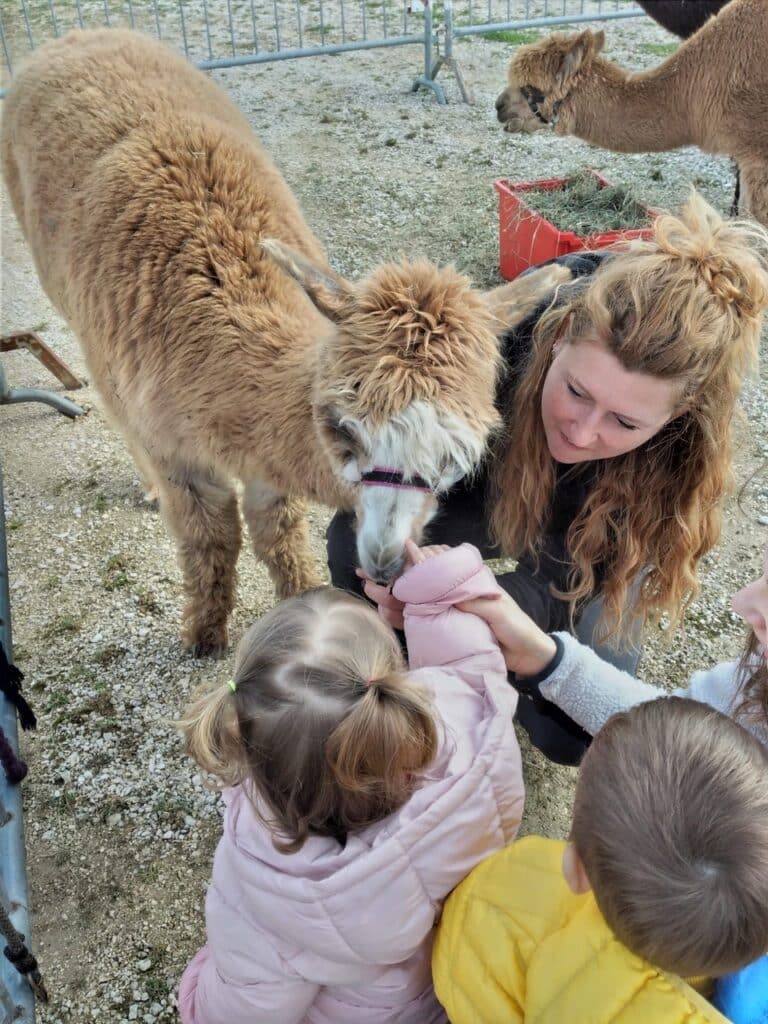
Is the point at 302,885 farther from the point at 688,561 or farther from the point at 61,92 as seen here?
the point at 61,92

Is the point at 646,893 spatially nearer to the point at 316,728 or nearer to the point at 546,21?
the point at 316,728

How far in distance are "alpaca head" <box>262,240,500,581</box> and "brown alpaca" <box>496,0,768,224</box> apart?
3663 mm

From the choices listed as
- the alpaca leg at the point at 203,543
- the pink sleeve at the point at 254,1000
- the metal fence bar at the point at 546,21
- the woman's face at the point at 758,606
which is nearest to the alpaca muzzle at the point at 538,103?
the metal fence bar at the point at 546,21

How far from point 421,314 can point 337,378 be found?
0.25m

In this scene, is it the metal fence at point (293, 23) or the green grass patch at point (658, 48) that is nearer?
the metal fence at point (293, 23)

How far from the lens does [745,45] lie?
458cm

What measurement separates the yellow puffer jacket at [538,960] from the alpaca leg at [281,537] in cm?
154

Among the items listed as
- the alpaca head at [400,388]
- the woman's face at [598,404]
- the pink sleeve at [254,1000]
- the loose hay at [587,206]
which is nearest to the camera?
the pink sleeve at [254,1000]

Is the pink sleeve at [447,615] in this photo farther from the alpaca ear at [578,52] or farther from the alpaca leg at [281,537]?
the alpaca ear at [578,52]

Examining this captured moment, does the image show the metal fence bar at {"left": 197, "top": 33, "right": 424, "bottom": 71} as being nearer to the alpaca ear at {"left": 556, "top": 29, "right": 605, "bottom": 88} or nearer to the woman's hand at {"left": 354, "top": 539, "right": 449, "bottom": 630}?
the alpaca ear at {"left": 556, "top": 29, "right": 605, "bottom": 88}

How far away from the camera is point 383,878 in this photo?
3.98ft

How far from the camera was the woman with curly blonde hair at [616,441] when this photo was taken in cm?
158

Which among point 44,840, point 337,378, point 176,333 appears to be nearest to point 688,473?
point 337,378

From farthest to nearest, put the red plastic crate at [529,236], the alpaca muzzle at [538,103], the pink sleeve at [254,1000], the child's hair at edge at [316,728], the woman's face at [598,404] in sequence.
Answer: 1. the alpaca muzzle at [538,103]
2. the red plastic crate at [529,236]
3. the woman's face at [598,404]
4. the pink sleeve at [254,1000]
5. the child's hair at edge at [316,728]
